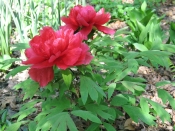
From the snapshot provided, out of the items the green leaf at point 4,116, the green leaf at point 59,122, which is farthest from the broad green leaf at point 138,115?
the green leaf at point 4,116

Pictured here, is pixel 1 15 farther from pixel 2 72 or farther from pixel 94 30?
pixel 94 30

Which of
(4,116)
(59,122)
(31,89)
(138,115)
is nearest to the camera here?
(59,122)

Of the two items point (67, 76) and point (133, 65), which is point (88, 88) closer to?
point (67, 76)

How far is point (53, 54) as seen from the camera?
3.84ft

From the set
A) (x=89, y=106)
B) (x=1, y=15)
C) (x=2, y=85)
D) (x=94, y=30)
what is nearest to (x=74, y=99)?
(x=89, y=106)

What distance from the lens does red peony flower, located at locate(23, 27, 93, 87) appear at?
116cm

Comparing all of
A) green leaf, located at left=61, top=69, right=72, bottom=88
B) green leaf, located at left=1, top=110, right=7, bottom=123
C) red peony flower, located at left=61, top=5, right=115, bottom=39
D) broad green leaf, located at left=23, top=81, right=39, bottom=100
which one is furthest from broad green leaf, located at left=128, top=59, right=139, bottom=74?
green leaf, located at left=1, top=110, right=7, bottom=123

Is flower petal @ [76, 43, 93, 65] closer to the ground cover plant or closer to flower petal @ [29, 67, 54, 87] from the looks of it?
the ground cover plant

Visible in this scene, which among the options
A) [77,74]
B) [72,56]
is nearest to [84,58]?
[72,56]

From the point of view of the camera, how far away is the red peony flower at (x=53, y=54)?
1155mm

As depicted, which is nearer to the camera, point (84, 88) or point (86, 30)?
point (84, 88)

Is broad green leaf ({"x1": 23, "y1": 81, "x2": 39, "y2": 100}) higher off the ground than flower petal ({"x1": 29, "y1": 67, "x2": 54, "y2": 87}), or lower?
lower

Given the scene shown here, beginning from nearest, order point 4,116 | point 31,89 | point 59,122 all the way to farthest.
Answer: point 59,122
point 31,89
point 4,116

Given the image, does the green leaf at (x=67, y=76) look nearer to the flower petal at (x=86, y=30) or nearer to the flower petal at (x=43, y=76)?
the flower petal at (x=43, y=76)
